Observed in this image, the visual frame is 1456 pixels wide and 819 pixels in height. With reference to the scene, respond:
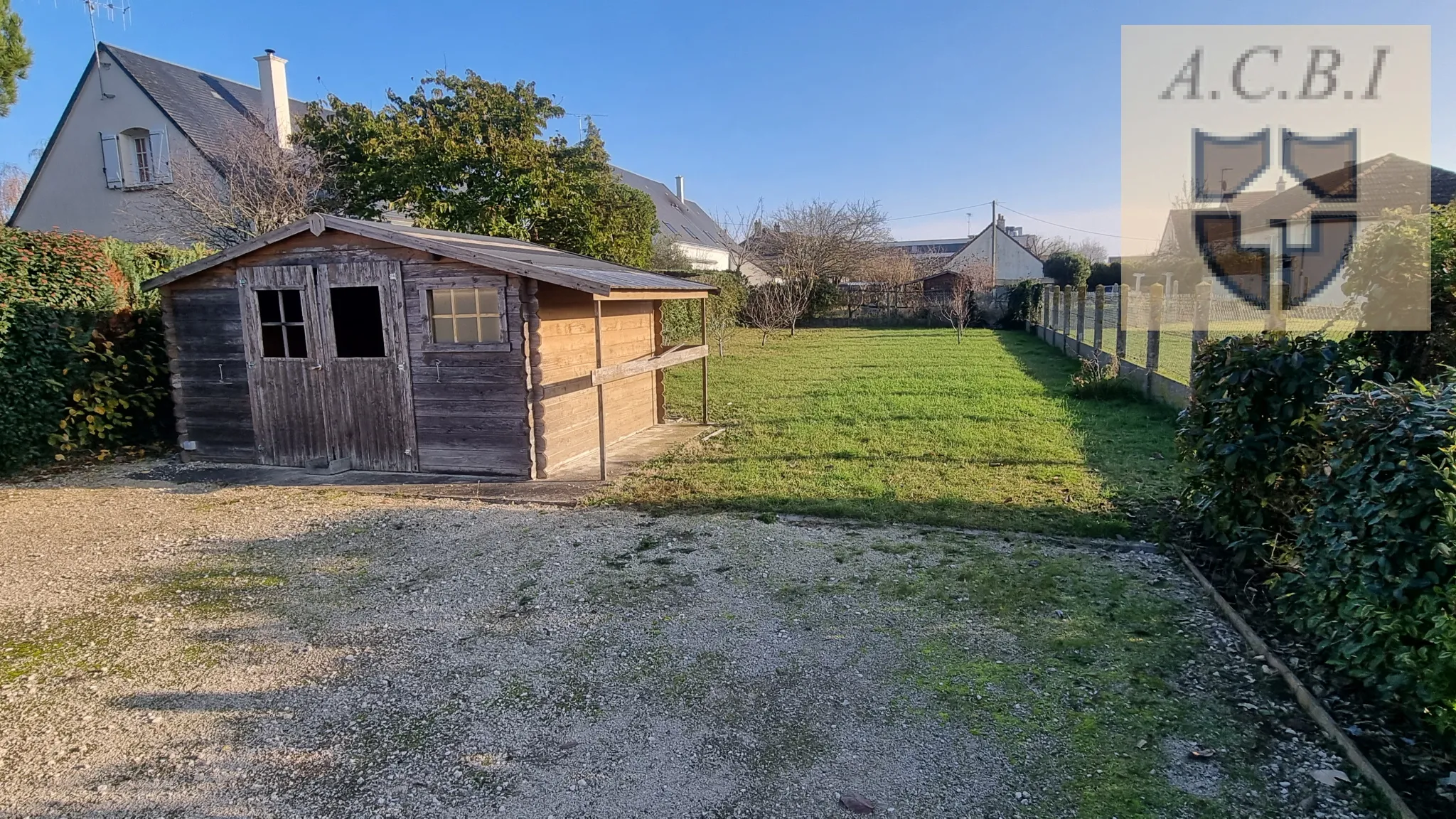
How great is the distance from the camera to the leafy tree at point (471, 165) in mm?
16172

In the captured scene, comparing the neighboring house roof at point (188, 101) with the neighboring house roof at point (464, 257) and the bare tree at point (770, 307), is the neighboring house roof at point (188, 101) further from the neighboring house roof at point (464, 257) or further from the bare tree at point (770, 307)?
the bare tree at point (770, 307)

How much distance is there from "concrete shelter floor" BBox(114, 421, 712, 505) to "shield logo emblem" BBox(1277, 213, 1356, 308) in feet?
21.7

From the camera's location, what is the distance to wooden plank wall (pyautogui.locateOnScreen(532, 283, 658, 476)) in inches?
287

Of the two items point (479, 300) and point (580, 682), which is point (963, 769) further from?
point (479, 300)

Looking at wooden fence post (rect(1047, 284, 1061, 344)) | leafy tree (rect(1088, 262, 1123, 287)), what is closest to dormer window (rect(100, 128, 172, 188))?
wooden fence post (rect(1047, 284, 1061, 344))

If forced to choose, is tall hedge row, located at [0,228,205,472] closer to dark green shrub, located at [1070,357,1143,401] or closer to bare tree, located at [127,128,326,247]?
bare tree, located at [127,128,326,247]

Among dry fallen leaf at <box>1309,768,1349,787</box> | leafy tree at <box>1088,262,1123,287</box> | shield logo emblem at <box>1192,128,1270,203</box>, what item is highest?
leafy tree at <box>1088,262,1123,287</box>

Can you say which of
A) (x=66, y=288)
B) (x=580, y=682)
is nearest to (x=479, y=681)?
(x=580, y=682)

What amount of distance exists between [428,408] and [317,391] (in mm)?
1293

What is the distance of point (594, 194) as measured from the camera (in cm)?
1809

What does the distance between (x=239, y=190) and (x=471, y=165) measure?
4957 mm

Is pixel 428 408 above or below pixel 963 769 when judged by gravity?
above

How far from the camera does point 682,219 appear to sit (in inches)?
1594

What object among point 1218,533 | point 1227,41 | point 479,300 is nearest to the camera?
point 1227,41
